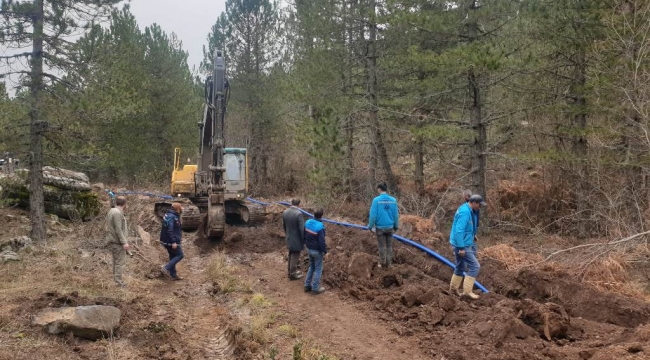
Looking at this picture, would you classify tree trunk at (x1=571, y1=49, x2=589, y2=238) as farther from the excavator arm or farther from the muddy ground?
the excavator arm

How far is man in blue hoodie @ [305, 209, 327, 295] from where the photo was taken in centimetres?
938

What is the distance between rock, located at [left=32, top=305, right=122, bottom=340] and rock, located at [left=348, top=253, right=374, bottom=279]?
175 inches

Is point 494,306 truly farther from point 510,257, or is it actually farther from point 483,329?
point 510,257

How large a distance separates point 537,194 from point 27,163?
52.5ft

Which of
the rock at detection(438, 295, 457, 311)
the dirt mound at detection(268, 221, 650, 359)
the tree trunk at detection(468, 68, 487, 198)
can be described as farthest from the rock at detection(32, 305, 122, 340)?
the tree trunk at detection(468, 68, 487, 198)

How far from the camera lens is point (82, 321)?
6.57m

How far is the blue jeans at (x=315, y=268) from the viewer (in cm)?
941

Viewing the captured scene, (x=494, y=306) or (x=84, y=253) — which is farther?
(x=84, y=253)

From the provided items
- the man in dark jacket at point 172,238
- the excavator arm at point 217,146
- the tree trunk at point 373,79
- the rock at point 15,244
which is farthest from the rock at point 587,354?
the tree trunk at point 373,79

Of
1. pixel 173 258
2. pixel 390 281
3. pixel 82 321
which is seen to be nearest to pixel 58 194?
pixel 173 258

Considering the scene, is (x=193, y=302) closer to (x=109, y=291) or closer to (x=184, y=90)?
(x=109, y=291)

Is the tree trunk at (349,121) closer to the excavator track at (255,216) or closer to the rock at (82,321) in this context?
the excavator track at (255,216)

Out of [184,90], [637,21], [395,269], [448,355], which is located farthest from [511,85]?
[184,90]

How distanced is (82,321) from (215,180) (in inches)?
305
